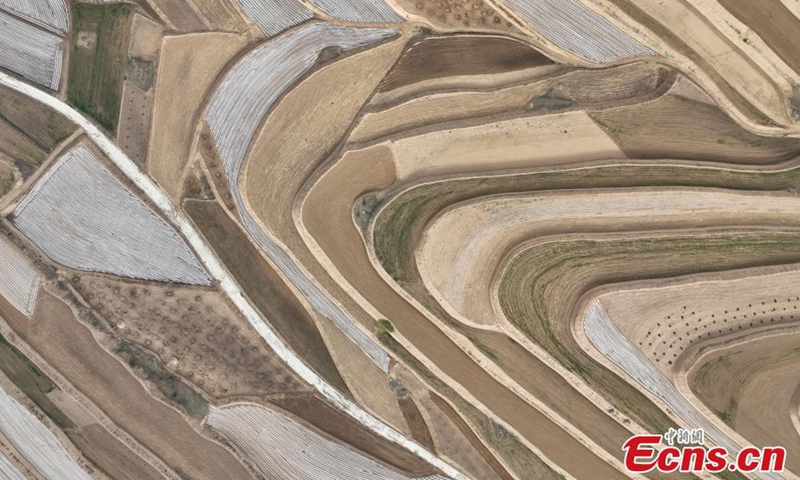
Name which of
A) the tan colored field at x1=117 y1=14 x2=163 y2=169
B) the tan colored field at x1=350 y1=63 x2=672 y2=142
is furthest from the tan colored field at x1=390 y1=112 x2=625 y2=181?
the tan colored field at x1=117 y1=14 x2=163 y2=169

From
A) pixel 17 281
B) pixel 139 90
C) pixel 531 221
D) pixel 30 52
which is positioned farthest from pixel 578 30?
pixel 17 281

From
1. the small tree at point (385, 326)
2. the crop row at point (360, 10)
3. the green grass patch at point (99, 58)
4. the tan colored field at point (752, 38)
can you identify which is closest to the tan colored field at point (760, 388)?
the tan colored field at point (752, 38)

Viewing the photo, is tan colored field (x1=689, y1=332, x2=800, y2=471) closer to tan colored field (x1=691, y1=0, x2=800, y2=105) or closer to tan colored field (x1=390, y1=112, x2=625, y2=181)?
tan colored field (x1=390, y1=112, x2=625, y2=181)

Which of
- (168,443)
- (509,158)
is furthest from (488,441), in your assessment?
(168,443)

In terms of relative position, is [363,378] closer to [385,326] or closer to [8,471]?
[385,326]

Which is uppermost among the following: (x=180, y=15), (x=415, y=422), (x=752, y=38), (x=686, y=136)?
(x=752, y=38)

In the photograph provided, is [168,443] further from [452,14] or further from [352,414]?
[452,14]
